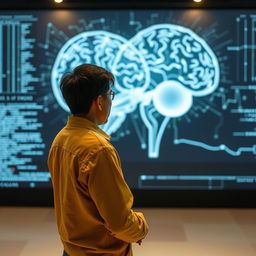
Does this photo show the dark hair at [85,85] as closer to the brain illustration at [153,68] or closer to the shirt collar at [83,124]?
the shirt collar at [83,124]

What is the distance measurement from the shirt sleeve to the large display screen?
10.7ft

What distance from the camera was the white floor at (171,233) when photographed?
3176mm

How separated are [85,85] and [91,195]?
0.35 meters

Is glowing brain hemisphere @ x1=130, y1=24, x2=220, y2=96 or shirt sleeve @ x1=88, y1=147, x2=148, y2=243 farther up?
glowing brain hemisphere @ x1=130, y1=24, x2=220, y2=96

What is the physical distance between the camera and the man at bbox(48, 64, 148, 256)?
3.85 ft

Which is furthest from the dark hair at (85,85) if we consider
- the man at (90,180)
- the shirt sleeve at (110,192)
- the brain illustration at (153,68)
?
the brain illustration at (153,68)

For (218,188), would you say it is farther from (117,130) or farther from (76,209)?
(76,209)

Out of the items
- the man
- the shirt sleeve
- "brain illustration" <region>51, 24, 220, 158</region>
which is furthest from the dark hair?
"brain illustration" <region>51, 24, 220, 158</region>

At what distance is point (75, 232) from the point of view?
1256 millimetres

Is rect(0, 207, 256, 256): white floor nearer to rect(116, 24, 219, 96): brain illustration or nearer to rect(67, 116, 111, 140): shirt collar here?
rect(116, 24, 219, 96): brain illustration

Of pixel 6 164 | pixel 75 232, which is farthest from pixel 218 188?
pixel 75 232

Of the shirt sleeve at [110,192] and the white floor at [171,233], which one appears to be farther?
the white floor at [171,233]

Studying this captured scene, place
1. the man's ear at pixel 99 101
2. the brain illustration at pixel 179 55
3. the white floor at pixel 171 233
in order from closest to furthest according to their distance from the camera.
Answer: the man's ear at pixel 99 101
the white floor at pixel 171 233
the brain illustration at pixel 179 55

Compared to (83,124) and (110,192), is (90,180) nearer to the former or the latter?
(110,192)
